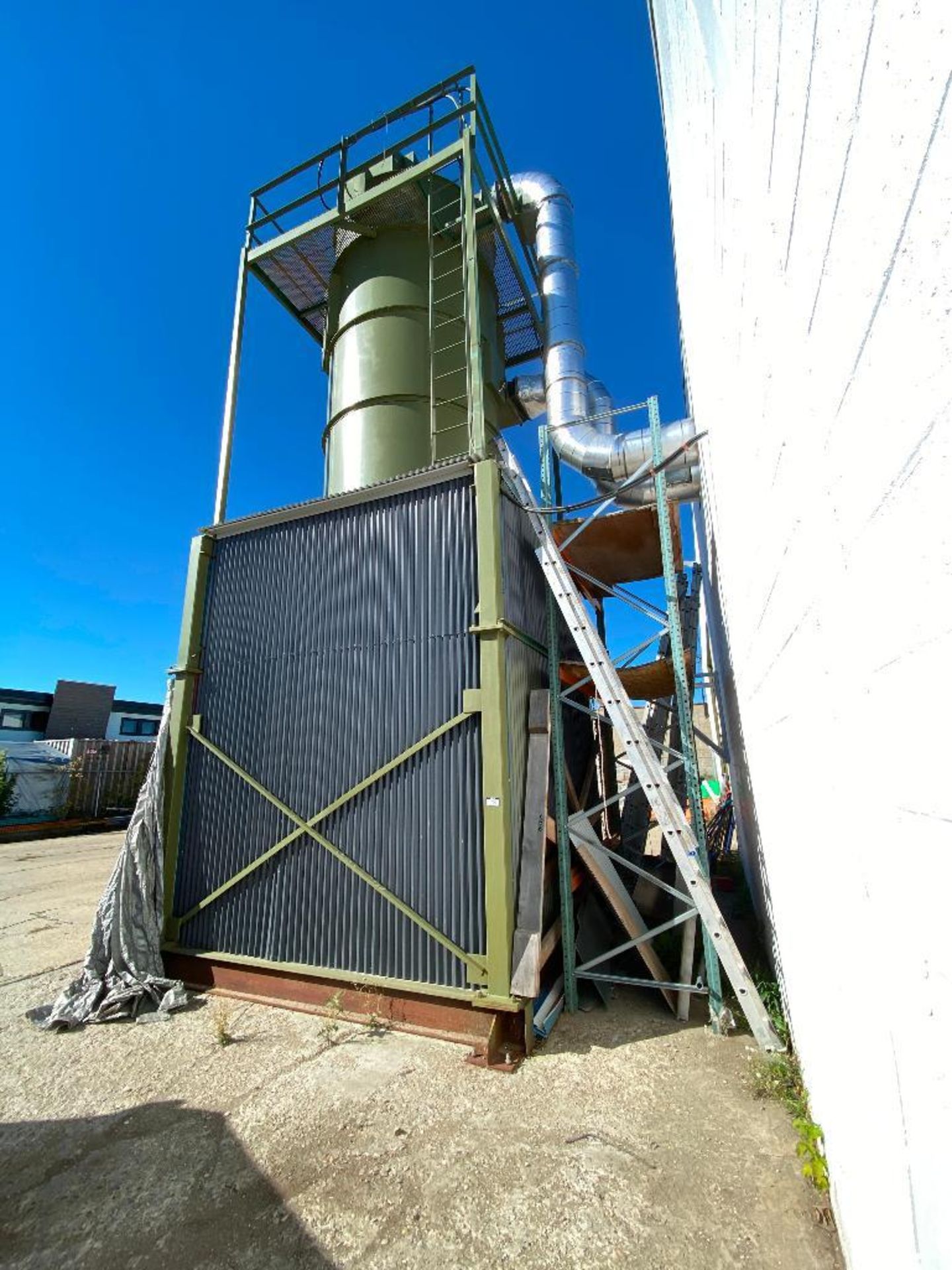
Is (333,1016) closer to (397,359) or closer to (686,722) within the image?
(686,722)

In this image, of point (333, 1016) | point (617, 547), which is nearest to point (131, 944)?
point (333, 1016)

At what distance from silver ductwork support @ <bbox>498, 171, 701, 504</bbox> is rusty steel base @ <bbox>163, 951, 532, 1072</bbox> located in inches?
251

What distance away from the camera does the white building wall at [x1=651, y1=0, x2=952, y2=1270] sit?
2.88 ft

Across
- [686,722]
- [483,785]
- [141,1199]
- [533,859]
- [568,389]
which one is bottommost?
[141,1199]

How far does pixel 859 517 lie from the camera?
1.19 metres

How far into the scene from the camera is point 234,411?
27.8ft

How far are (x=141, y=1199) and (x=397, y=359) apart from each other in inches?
377

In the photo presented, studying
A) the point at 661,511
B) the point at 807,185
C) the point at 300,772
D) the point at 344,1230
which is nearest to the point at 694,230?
the point at 661,511

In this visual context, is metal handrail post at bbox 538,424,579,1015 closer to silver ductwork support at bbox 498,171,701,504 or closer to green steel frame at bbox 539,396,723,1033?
green steel frame at bbox 539,396,723,1033

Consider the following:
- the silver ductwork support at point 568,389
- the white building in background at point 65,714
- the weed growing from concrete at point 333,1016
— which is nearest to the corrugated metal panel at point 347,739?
the weed growing from concrete at point 333,1016

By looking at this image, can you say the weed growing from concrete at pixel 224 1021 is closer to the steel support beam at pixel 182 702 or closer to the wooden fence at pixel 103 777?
the steel support beam at pixel 182 702

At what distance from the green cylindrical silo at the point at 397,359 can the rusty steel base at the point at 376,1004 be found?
21.6 ft

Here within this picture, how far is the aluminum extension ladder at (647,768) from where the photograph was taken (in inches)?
179

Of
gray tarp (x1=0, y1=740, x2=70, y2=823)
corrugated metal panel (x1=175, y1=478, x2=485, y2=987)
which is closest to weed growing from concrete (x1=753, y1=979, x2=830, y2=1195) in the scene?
corrugated metal panel (x1=175, y1=478, x2=485, y2=987)
